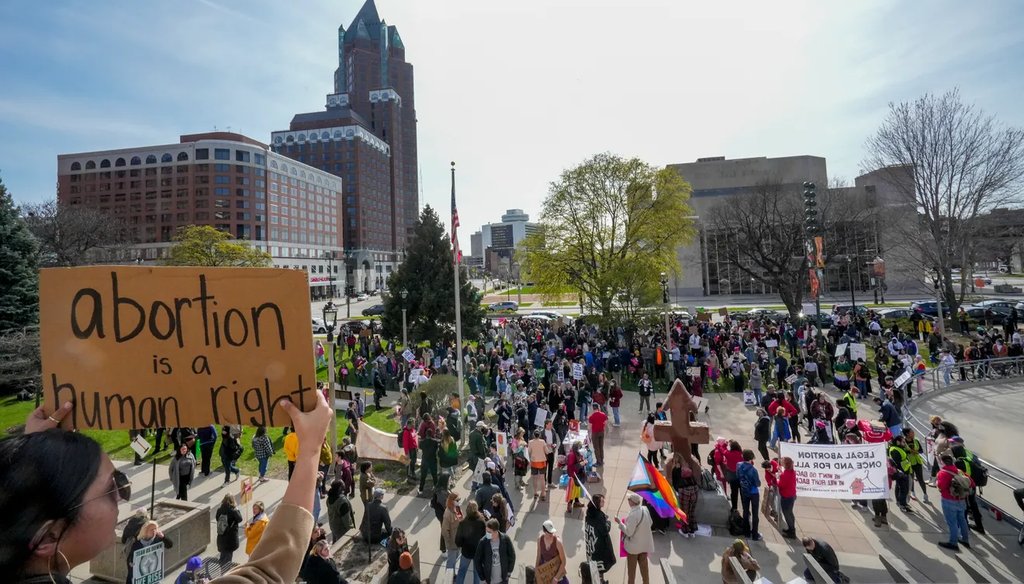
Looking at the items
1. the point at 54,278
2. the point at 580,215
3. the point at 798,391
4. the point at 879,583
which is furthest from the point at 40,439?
the point at 580,215

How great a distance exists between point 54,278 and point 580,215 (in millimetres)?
30169

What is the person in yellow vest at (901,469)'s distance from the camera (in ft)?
31.3

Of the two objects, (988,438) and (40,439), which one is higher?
(40,439)

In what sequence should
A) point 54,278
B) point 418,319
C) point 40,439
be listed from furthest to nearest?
1. point 418,319
2. point 54,278
3. point 40,439

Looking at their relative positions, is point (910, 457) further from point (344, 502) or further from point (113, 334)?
point (113, 334)

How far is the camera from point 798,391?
15.0 m

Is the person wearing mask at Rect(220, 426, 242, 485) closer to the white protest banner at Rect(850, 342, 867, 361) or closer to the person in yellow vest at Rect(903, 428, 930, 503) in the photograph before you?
the person in yellow vest at Rect(903, 428, 930, 503)

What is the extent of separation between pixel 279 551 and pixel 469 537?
20.7 ft

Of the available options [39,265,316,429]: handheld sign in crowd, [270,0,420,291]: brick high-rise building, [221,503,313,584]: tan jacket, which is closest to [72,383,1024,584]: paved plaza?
[39,265,316,429]: handheld sign in crowd

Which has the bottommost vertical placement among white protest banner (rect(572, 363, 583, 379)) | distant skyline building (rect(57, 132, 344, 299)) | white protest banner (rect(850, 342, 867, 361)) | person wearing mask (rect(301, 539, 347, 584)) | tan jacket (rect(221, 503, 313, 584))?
person wearing mask (rect(301, 539, 347, 584))

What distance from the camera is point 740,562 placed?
6051 mm

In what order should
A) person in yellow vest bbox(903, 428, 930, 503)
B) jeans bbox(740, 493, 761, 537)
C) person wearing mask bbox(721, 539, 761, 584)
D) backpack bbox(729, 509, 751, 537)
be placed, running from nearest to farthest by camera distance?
person wearing mask bbox(721, 539, 761, 584)
jeans bbox(740, 493, 761, 537)
backpack bbox(729, 509, 751, 537)
person in yellow vest bbox(903, 428, 930, 503)

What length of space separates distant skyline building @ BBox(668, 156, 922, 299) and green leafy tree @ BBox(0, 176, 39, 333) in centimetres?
4154

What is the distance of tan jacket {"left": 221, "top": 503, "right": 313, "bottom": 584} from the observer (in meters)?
1.54
